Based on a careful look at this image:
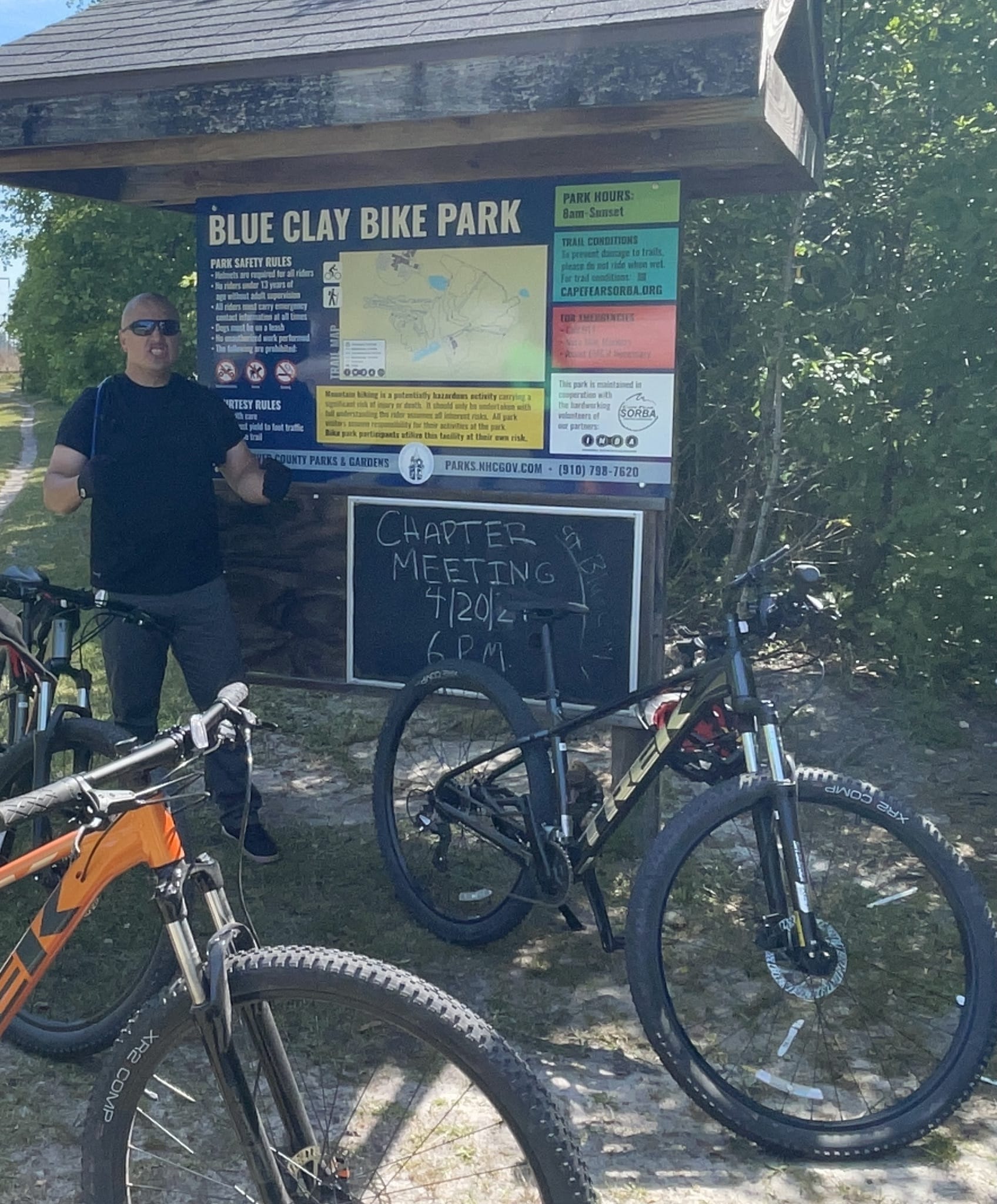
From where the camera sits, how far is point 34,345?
606 inches

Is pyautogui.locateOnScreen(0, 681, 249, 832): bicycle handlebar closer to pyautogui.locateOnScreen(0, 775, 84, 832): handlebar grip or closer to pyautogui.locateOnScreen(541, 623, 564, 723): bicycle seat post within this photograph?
pyautogui.locateOnScreen(0, 775, 84, 832): handlebar grip

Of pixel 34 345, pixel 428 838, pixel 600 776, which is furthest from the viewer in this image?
pixel 34 345

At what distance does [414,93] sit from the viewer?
361cm

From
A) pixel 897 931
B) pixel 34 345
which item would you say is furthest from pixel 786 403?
pixel 34 345

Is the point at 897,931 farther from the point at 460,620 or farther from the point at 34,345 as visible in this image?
the point at 34,345

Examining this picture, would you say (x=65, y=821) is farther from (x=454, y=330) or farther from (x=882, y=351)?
(x=882, y=351)

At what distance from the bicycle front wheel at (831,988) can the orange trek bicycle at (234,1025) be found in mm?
630

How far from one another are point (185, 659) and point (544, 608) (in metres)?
1.50

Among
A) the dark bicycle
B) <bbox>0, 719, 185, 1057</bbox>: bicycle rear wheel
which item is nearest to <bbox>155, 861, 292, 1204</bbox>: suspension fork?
<bbox>0, 719, 185, 1057</bbox>: bicycle rear wheel

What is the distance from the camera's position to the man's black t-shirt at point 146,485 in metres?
4.30

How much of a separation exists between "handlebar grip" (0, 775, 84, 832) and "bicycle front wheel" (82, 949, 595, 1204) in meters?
0.40

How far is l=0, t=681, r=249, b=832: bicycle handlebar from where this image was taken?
6.80 feet

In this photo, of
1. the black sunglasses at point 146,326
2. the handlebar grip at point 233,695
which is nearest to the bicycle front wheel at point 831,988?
the handlebar grip at point 233,695

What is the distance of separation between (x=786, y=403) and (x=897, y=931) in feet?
12.6
